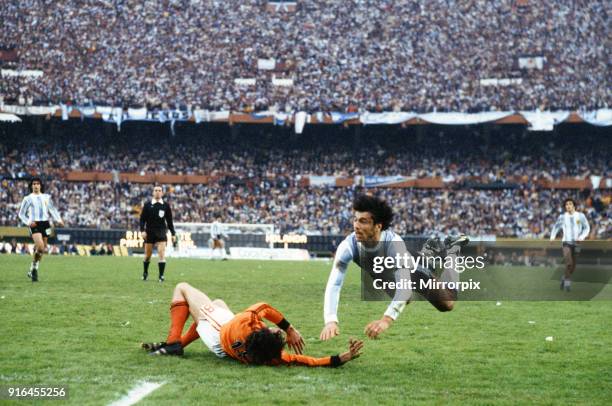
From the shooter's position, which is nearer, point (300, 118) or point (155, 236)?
point (155, 236)

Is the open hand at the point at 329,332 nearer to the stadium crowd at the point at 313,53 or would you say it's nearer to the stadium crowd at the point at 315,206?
the stadium crowd at the point at 315,206

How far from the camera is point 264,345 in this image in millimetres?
7930

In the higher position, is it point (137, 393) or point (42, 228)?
point (42, 228)

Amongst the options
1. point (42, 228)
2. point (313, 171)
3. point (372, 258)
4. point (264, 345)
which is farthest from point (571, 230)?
point (313, 171)

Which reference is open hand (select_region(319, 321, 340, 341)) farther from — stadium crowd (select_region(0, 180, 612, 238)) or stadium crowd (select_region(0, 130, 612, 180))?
stadium crowd (select_region(0, 130, 612, 180))

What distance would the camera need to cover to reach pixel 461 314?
14258 mm

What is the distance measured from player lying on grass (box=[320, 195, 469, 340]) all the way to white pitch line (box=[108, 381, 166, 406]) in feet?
5.14

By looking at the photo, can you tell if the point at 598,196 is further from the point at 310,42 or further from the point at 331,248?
the point at 310,42

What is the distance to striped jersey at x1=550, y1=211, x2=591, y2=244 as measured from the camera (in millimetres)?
19609

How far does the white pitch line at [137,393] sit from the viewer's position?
648cm

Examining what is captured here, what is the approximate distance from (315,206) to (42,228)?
31.6 meters

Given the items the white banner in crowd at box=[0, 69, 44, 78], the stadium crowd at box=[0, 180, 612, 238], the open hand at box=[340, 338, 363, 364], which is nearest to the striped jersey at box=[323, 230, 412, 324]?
the open hand at box=[340, 338, 363, 364]

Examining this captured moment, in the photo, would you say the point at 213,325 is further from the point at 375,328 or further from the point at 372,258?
the point at 375,328

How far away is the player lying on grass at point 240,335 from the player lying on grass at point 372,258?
469 millimetres
